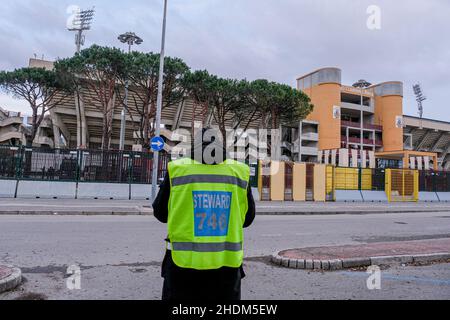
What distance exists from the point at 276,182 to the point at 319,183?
3288 millimetres

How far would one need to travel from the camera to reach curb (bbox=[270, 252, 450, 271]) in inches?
226

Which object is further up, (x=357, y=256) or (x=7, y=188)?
(x=7, y=188)

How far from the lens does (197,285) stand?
2.46 meters

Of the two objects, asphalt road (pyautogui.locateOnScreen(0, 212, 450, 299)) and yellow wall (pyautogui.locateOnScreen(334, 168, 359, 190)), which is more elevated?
yellow wall (pyautogui.locateOnScreen(334, 168, 359, 190))

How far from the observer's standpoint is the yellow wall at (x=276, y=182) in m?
22.4

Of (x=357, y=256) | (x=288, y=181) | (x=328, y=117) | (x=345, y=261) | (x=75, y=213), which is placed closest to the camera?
(x=345, y=261)

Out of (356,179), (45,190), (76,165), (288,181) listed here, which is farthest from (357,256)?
(356,179)

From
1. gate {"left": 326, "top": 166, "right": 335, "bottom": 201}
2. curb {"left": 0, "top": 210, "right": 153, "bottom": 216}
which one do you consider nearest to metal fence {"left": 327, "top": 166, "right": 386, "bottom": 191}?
gate {"left": 326, "top": 166, "right": 335, "bottom": 201}

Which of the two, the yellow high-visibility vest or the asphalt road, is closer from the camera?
the yellow high-visibility vest

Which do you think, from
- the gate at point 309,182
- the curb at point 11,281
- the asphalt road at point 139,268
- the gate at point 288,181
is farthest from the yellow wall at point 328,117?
the curb at point 11,281

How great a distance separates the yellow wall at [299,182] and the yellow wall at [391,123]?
49437 mm

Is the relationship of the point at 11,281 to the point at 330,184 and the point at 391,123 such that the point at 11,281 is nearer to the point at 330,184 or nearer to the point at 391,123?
the point at 330,184

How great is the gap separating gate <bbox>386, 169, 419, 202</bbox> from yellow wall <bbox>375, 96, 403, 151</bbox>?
41535 mm

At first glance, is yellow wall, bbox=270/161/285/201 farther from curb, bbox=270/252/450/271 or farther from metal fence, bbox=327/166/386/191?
curb, bbox=270/252/450/271
